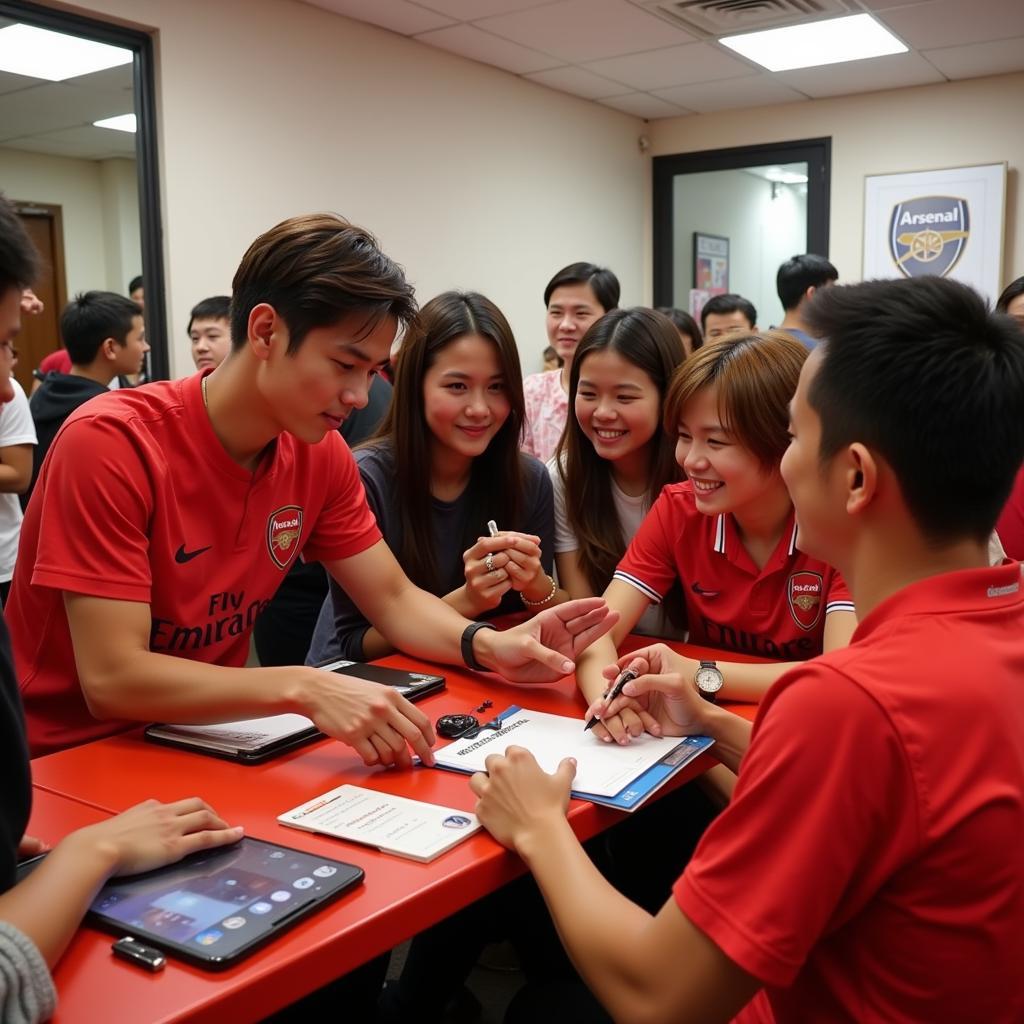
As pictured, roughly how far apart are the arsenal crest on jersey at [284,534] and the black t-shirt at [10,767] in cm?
80

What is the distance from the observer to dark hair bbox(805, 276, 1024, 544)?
0.88m

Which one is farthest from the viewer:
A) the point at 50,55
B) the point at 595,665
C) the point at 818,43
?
the point at 818,43

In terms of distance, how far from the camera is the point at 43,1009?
817mm

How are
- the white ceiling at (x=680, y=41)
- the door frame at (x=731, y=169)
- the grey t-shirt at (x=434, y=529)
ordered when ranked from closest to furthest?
1. the grey t-shirt at (x=434, y=529)
2. the white ceiling at (x=680, y=41)
3. the door frame at (x=731, y=169)

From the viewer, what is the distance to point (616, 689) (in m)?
1.47

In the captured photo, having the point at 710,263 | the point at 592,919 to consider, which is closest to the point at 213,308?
the point at 592,919

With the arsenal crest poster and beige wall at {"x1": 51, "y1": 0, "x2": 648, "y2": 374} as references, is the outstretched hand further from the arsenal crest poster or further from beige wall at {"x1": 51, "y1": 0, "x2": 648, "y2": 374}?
the arsenal crest poster

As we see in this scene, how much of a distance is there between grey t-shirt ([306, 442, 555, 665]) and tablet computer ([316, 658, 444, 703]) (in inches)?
10.1

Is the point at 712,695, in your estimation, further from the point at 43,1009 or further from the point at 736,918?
the point at 43,1009

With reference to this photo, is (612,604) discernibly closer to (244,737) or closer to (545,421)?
(244,737)

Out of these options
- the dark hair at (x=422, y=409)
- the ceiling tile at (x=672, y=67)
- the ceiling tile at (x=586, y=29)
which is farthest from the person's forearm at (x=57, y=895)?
the ceiling tile at (x=672, y=67)

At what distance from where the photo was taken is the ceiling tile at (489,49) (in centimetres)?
476

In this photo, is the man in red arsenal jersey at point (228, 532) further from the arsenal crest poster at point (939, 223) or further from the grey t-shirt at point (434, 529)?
the arsenal crest poster at point (939, 223)

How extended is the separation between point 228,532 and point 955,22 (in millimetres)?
4626
